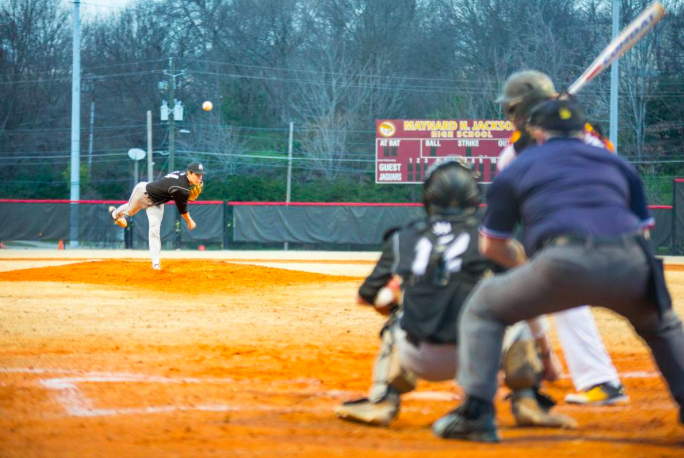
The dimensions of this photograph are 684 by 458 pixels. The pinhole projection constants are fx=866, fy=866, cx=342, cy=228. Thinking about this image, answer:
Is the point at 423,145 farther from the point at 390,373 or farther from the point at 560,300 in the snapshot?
the point at 560,300

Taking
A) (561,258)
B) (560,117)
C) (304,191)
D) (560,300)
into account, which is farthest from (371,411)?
(304,191)

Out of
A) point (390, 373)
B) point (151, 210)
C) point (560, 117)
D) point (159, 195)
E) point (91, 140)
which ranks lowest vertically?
point (390, 373)

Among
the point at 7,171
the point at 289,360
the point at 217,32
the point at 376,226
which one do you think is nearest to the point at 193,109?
the point at 217,32

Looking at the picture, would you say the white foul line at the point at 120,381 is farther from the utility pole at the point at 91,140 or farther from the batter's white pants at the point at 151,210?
the utility pole at the point at 91,140

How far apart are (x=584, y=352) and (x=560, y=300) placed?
1445mm

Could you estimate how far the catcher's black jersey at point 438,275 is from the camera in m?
4.23

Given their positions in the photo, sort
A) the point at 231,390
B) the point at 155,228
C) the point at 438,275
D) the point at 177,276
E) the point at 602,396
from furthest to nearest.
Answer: the point at 155,228, the point at 177,276, the point at 231,390, the point at 602,396, the point at 438,275

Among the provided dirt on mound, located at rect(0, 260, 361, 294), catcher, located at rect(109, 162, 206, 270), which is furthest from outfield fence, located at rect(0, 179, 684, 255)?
dirt on mound, located at rect(0, 260, 361, 294)

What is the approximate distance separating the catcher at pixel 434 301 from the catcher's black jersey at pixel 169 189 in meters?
11.9

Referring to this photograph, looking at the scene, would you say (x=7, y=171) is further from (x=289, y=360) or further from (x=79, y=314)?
(x=289, y=360)

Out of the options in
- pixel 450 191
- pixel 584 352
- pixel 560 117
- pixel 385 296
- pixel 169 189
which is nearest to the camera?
pixel 560 117

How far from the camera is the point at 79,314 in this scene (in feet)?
33.2

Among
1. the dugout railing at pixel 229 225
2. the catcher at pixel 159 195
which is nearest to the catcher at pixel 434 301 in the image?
the catcher at pixel 159 195

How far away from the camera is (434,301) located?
4.24m
